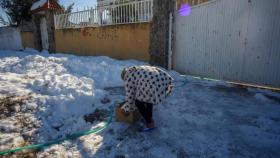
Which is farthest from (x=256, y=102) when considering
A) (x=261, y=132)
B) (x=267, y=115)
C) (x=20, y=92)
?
(x=20, y=92)

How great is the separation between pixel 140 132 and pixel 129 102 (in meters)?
0.47

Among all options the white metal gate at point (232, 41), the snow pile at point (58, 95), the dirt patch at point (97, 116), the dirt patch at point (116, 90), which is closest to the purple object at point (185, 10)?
the white metal gate at point (232, 41)

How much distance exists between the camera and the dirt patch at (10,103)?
10.8ft

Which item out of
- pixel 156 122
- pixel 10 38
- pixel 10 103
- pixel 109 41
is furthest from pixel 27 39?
pixel 156 122

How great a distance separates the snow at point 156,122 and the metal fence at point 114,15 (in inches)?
151

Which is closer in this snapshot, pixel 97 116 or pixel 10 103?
pixel 97 116

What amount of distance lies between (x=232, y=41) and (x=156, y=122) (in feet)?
10.6

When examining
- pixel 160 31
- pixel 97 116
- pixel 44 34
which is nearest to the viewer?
pixel 97 116

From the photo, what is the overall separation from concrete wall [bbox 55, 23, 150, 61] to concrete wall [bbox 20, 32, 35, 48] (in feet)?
13.8

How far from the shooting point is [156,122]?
→ 3.20 meters

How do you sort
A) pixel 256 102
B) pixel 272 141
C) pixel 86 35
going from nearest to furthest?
pixel 272 141 < pixel 256 102 < pixel 86 35

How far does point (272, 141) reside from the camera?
2566 millimetres

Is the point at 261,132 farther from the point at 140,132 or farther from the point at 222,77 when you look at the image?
the point at 222,77

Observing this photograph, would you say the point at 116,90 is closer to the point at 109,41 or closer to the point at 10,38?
the point at 109,41
